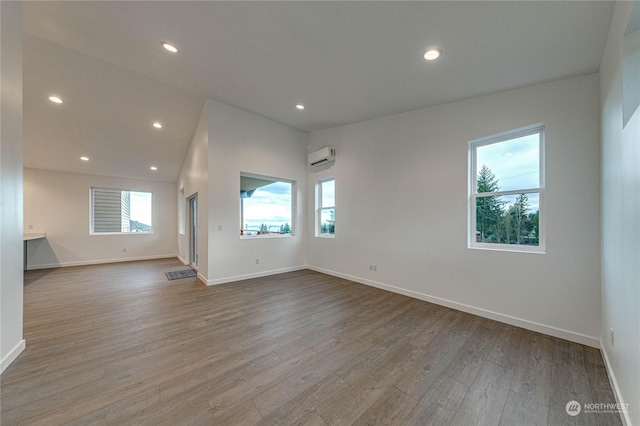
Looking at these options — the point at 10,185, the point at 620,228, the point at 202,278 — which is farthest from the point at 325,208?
the point at 10,185

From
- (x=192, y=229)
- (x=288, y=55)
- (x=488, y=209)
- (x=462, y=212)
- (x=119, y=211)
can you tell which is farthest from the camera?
(x=119, y=211)

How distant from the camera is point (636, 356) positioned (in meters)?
1.27

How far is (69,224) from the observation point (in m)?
6.01

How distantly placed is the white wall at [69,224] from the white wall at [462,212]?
6.04 m

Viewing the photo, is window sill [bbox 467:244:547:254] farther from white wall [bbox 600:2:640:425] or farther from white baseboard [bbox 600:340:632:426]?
white baseboard [bbox 600:340:632:426]

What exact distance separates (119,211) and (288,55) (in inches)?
284

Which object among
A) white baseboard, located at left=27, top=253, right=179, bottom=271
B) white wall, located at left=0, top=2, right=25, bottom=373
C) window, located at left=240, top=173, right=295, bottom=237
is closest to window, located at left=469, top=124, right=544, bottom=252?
window, located at left=240, top=173, right=295, bottom=237

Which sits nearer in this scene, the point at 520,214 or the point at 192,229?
the point at 520,214

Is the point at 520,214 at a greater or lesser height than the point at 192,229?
greater

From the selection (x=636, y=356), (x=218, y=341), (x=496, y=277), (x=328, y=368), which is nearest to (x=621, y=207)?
(x=636, y=356)

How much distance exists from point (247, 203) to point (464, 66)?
432 cm

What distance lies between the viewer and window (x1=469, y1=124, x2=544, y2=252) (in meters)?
2.71

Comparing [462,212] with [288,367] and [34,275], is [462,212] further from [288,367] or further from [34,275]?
[34,275]

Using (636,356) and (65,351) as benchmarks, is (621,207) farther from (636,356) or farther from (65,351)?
(65,351)
